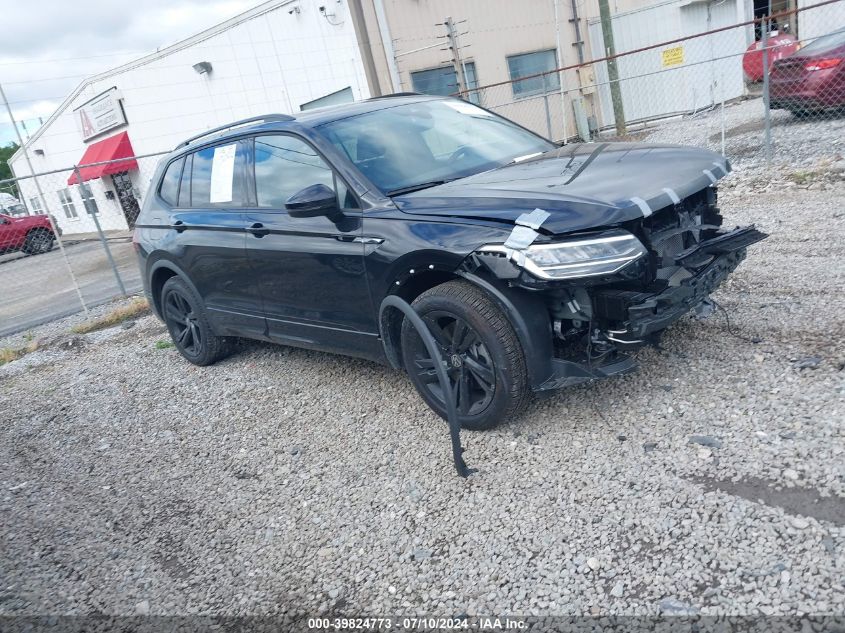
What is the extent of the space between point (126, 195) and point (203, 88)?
22.1ft

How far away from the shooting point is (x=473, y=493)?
10.9ft

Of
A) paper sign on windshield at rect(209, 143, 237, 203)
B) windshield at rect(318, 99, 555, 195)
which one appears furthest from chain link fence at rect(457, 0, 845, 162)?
paper sign on windshield at rect(209, 143, 237, 203)

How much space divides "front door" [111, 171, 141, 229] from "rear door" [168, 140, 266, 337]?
18.5m

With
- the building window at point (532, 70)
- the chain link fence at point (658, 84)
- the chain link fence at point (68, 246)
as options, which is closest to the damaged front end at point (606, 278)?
the chain link fence at point (68, 246)

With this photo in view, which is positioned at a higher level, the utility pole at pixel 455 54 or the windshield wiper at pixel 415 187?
the utility pole at pixel 455 54

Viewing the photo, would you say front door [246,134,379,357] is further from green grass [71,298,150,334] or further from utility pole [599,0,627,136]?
utility pole [599,0,627,136]

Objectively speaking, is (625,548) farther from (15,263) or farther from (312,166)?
(15,263)

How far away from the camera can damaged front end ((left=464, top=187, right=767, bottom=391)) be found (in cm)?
316

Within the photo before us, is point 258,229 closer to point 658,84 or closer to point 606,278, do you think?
point 606,278

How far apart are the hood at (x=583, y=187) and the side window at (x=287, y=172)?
1.73 ft

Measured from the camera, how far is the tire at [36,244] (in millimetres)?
18250

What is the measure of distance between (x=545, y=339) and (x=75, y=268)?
14.3 m

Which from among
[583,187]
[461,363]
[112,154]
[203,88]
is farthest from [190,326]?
[112,154]

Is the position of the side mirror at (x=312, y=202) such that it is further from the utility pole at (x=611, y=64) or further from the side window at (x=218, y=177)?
the utility pole at (x=611, y=64)
